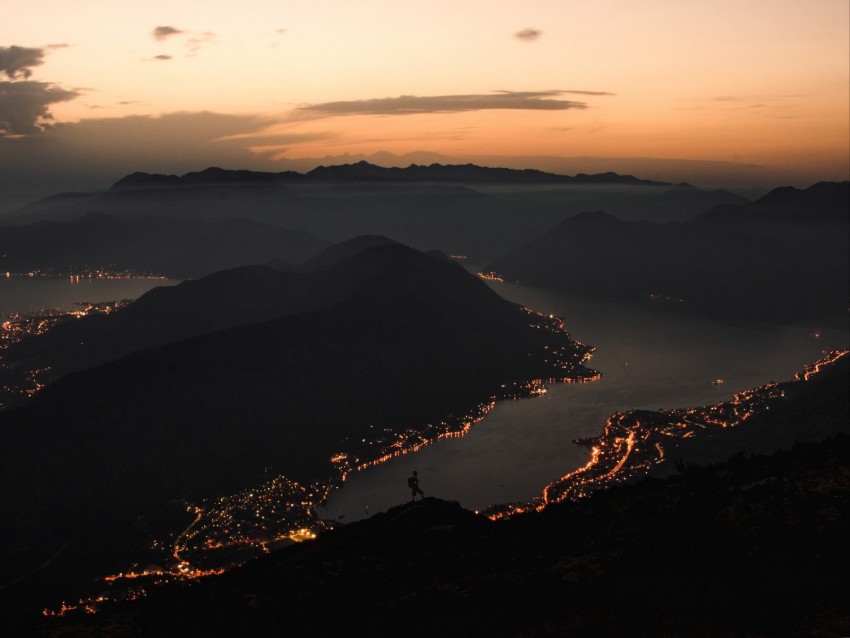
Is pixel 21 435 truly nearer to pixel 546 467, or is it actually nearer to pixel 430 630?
pixel 546 467

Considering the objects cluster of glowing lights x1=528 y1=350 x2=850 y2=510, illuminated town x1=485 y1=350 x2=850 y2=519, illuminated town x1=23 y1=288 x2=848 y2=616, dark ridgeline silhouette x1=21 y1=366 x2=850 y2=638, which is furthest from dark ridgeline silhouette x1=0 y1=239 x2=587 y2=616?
dark ridgeline silhouette x1=21 y1=366 x2=850 y2=638

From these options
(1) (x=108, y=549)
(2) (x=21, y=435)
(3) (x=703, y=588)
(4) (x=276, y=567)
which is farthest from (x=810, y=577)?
(2) (x=21, y=435)

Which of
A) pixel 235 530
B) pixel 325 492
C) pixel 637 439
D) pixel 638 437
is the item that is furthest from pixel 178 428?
pixel 638 437

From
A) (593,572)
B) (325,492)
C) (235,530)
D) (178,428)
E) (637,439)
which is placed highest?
(593,572)

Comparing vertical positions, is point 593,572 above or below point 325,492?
above

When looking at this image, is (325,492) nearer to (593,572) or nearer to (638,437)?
(638,437)

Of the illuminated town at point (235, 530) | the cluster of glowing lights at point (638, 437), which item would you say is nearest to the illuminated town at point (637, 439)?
the cluster of glowing lights at point (638, 437)

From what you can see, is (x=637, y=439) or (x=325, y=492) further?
(x=637, y=439)

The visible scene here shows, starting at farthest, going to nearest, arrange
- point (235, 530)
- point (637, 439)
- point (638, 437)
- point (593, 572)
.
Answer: point (638, 437)
point (637, 439)
point (235, 530)
point (593, 572)

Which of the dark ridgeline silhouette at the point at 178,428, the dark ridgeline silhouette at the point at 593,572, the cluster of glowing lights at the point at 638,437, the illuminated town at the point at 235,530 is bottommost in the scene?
the cluster of glowing lights at the point at 638,437

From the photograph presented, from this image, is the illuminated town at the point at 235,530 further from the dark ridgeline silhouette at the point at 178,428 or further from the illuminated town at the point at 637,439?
the illuminated town at the point at 637,439

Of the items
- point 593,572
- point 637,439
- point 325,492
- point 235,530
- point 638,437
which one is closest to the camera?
point 593,572
